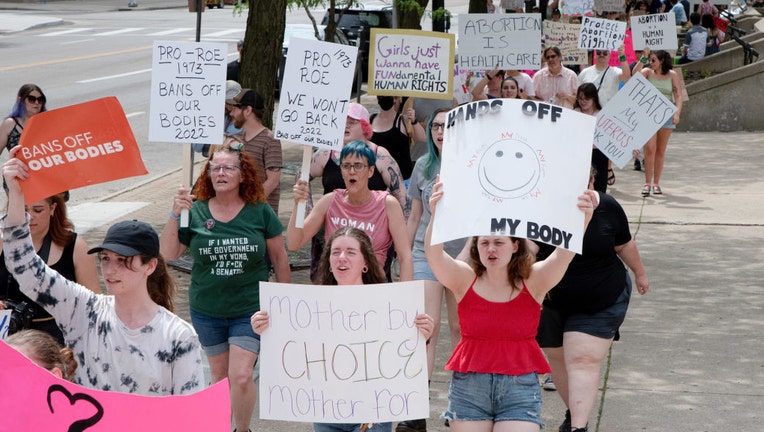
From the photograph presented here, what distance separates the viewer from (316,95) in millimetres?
6984

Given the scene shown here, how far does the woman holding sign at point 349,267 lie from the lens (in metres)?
5.27

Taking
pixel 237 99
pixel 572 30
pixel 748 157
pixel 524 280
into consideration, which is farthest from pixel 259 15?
pixel 748 157

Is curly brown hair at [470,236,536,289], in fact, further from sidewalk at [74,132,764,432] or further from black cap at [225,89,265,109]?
black cap at [225,89,265,109]

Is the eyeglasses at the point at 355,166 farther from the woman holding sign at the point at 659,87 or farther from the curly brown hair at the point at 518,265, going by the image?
the woman holding sign at the point at 659,87

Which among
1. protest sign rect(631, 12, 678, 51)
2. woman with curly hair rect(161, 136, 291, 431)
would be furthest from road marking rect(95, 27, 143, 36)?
woman with curly hair rect(161, 136, 291, 431)

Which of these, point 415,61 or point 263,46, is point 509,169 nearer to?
point 415,61

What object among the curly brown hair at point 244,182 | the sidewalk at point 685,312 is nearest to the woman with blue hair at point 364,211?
the curly brown hair at point 244,182

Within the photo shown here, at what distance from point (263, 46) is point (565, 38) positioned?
7.55 m

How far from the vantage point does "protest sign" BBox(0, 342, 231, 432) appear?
142 inches

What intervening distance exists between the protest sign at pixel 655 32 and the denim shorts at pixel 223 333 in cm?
1091

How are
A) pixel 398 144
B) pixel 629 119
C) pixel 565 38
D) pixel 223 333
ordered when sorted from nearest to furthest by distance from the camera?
pixel 223 333
pixel 398 144
pixel 629 119
pixel 565 38

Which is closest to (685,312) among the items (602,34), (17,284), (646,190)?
(646,190)

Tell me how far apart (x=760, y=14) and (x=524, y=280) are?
31.4 m

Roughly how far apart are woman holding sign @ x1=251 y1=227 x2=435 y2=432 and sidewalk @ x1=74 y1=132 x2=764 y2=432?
1.58 m
